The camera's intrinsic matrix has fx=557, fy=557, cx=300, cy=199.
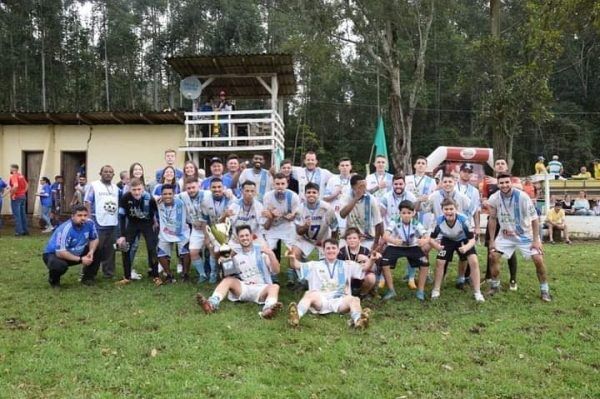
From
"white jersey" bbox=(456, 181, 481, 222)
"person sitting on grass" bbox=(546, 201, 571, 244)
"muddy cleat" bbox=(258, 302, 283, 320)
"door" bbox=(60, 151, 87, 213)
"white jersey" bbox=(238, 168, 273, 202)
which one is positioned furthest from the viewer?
"door" bbox=(60, 151, 87, 213)

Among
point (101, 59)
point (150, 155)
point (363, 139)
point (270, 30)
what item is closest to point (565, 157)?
point (363, 139)

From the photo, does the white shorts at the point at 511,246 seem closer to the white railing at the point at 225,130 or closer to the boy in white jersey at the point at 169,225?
the boy in white jersey at the point at 169,225

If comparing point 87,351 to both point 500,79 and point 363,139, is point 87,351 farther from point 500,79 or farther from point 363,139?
point 363,139

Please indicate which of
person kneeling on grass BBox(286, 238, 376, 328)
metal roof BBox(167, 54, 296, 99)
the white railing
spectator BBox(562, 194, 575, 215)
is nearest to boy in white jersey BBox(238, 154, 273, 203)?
person kneeling on grass BBox(286, 238, 376, 328)

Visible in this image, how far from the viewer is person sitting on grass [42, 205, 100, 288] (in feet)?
25.8

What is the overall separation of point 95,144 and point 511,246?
1382 centimetres

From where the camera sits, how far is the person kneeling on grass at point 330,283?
648cm

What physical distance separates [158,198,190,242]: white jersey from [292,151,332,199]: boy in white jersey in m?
Result: 1.85

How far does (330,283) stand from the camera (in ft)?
21.9

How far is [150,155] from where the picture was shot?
1733 centimetres

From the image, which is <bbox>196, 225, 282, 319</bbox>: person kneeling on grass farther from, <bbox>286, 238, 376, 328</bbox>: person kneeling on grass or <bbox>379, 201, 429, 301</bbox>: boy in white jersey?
<bbox>379, 201, 429, 301</bbox>: boy in white jersey

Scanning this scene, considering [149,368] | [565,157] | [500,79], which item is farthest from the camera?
[565,157]

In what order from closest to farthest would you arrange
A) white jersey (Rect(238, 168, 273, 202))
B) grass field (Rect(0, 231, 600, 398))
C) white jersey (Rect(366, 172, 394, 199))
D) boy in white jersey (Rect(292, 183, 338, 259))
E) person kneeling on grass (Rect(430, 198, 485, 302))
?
1. grass field (Rect(0, 231, 600, 398))
2. person kneeling on grass (Rect(430, 198, 485, 302))
3. boy in white jersey (Rect(292, 183, 338, 259))
4. white jersey (Rect(366, 172, 394, 199))
5. white jersey (Rect(238, 168, 273, 202))

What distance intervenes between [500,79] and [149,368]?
20.8 meters
